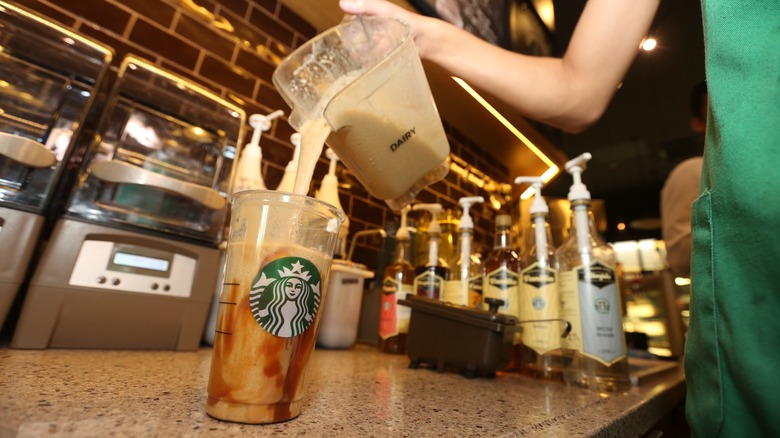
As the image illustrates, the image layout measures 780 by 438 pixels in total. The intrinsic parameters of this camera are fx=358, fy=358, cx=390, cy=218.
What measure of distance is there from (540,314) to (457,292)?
23cm

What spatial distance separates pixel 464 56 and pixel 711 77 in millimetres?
512

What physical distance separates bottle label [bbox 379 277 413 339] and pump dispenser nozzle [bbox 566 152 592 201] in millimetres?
536

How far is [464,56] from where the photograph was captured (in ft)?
2.60

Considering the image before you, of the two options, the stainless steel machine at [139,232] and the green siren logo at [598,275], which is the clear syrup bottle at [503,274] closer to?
the green siren logo at [598,275]

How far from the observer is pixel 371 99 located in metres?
0.54

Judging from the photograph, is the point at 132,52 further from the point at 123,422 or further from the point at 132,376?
the point at 123,422

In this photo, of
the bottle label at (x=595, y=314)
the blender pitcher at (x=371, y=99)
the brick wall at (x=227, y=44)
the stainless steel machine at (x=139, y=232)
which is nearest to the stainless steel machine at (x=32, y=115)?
the stainless steel machine at (x=139, y=232)

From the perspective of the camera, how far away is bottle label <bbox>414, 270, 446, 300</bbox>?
1040mm

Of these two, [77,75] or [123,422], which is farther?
[77,75]

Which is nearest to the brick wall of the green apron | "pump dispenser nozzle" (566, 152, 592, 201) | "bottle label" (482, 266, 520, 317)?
"bottle label" (482, 266, 520, 317)

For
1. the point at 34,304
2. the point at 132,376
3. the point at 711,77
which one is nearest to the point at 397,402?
the point at 132,376

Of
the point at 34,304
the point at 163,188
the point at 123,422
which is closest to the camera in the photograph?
the point at 123,422

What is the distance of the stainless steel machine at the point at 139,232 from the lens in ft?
2.02

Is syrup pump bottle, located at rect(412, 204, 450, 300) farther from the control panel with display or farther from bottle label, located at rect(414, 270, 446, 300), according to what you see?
the control panel with display
